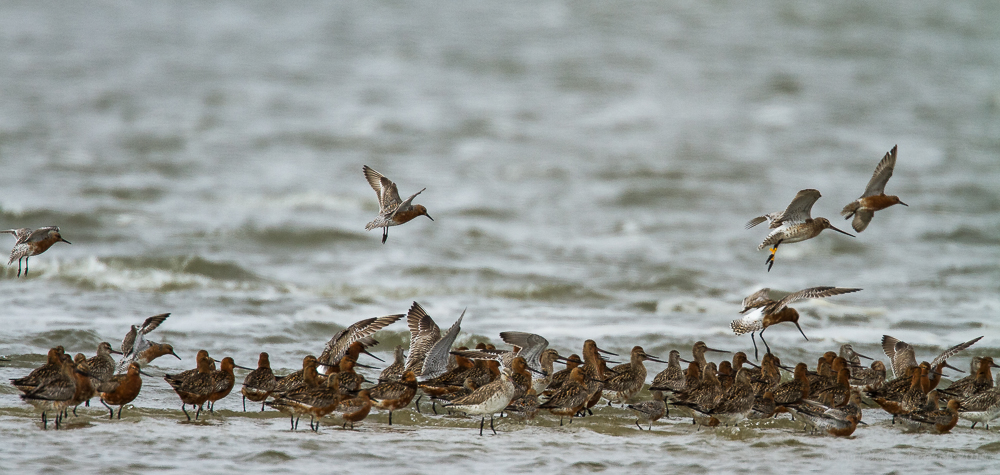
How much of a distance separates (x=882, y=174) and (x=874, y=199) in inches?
9.2

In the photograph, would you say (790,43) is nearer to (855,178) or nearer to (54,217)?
(855,178)

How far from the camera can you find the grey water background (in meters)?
7.92

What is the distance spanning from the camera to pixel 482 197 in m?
21.8

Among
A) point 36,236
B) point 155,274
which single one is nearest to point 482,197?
point 155,274

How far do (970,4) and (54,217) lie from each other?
32944 millimetres

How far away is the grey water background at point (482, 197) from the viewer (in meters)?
7.92

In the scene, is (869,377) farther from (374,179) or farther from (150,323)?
(150,323)

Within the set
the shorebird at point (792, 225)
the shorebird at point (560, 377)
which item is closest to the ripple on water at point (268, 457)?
the shorebird at point (560, 377)

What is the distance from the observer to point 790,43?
112ft

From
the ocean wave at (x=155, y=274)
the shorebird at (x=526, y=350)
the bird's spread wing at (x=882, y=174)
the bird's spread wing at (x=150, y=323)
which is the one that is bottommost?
the shorebird at (x=526, y=350)

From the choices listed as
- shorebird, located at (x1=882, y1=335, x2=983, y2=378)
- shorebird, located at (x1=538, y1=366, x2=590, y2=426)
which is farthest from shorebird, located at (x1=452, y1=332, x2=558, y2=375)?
shorebird, located at (x1=882, y1=335, x2=983, y2=378)

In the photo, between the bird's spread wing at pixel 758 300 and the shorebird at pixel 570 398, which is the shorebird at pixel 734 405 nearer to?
the shorebird at pixel 570 398

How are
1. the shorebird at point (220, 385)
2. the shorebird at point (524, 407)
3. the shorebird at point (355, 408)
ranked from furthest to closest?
the shorebird at point (524, 407)
the shorebird at point (220, 385)
the shorebird at point (355, 408)

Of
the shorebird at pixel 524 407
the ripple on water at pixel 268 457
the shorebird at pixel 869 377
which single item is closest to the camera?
the ripple on water at pixel 268 457
